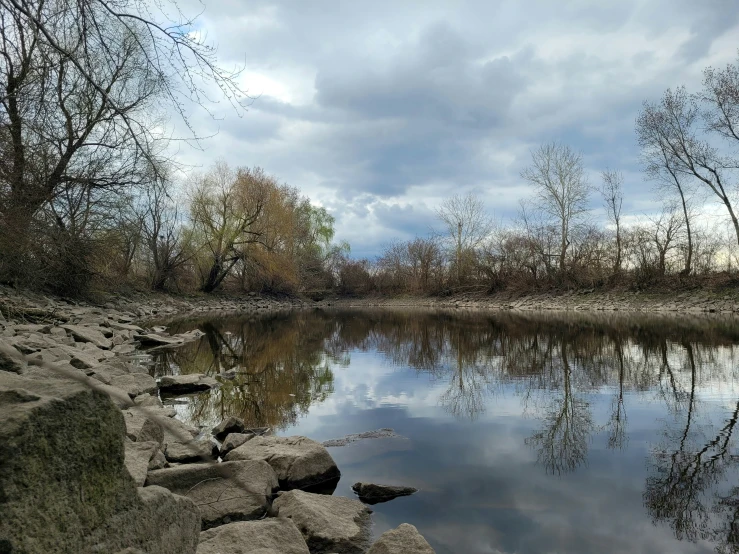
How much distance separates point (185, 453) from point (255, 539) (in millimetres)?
2088

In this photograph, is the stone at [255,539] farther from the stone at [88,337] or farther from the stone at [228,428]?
the stone at [88,337]

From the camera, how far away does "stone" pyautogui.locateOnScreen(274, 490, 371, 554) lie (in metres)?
3.42

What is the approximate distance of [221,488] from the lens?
12.4 ft

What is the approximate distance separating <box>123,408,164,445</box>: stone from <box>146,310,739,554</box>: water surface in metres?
1.82

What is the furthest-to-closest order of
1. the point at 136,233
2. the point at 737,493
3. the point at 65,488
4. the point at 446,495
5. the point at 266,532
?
the point at 136,233 < the point at 446,495 < the point at 737,493 < the point at 266,532 < the point at 65,488

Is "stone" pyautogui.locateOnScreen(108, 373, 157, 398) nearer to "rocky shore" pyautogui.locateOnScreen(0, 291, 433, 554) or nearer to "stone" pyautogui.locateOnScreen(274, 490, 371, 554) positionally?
"rocky shore" pyautogui.locateOnScreen(0, 291, 433, 554)

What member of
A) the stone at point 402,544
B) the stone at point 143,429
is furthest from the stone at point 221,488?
the stone at point 402,544

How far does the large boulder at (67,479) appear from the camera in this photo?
1.51m

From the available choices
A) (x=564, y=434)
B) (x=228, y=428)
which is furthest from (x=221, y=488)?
(x=564, y=434)

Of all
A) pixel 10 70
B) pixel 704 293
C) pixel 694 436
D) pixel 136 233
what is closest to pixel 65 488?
pixel 10 70

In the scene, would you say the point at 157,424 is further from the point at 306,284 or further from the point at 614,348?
the point at 306,284

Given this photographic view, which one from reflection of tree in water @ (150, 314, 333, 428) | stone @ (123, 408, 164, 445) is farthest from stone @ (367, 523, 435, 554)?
reflection of tree in water @ (150, 314, 333, 428)

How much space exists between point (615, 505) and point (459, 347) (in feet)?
34.5

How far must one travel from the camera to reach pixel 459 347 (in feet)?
48.2
